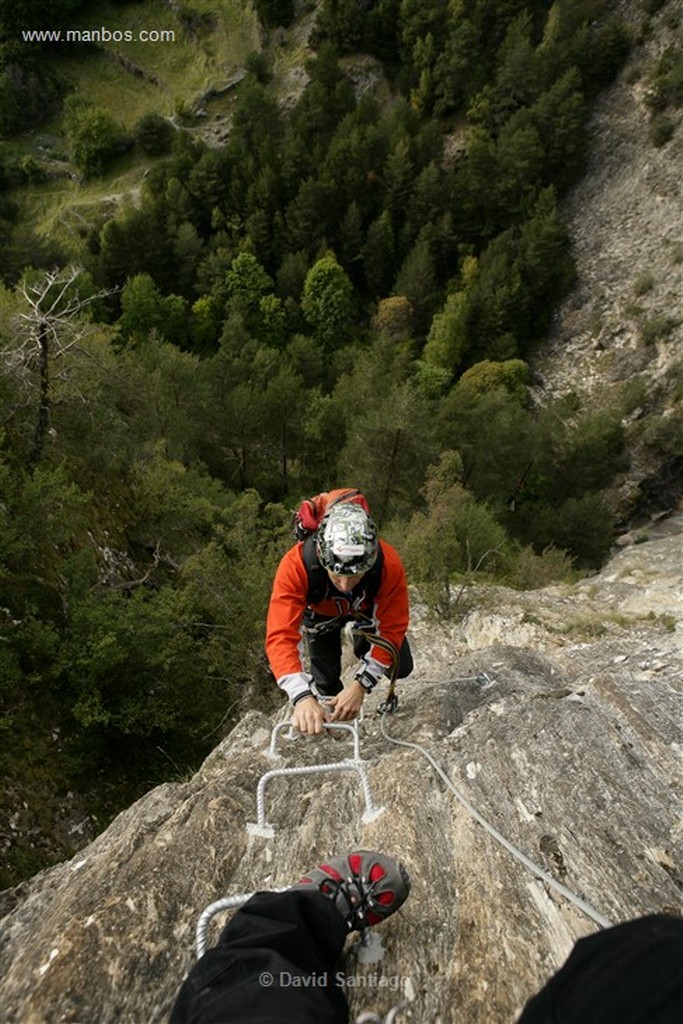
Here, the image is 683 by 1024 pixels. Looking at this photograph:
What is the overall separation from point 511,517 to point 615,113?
127ft

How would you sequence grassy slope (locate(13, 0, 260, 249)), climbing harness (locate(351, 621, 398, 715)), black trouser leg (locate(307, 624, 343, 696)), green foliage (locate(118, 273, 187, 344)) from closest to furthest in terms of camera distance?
climbing harness (locate(351, 621, 398, 715)) < black trouser leg (locate(307, 624, 343, 696)) < green foliage (locate(118, 273, 187, 344)) < grassy slope (locate(13, 0, 260, 249))

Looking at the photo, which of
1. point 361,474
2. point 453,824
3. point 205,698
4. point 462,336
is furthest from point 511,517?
point 453,824

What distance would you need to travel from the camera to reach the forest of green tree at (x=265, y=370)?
520 inches

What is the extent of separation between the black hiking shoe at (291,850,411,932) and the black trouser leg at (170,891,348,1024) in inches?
8.6

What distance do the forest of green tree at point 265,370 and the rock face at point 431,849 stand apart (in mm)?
5890

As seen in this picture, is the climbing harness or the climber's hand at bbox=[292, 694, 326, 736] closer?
the climber's hand at bbox=[292, 694, 326, 736]

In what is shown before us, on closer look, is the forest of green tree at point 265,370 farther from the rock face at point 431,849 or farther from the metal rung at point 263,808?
the metal rung at point 263,808

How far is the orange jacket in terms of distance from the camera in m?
4.94

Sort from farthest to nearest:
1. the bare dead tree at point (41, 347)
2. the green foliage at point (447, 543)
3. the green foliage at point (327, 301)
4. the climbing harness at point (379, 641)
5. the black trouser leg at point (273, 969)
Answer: the green foliage at point (327, 301)
the bare dead tree at point (41, 347)
the green foliage at point (447, 543)
the climbing harness at point (379, 641)
the black trouser leg at point (273, 969)

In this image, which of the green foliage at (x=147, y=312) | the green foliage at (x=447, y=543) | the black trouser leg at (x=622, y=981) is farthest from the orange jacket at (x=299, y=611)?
the green foliage at (x=147, y=312)

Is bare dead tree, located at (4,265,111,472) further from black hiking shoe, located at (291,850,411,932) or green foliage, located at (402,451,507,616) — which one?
black hiking shoe, located at (291,850,411,932)

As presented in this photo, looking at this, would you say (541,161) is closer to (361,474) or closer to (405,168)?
(405,168)

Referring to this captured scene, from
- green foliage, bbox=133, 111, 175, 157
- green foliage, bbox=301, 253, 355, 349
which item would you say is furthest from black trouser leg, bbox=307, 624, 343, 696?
green foliage, bbox=133, 111, 175, 157

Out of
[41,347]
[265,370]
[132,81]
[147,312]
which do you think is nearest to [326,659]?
[41,347]
